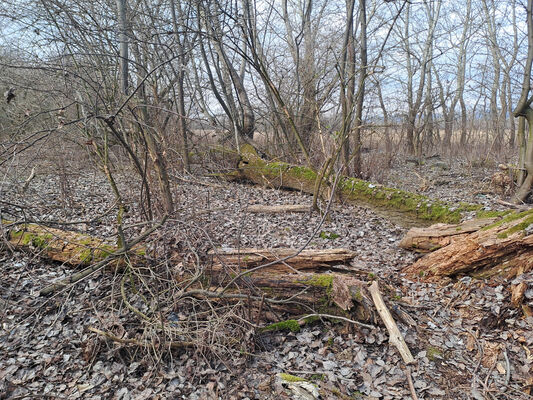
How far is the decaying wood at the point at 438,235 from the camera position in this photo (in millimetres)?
4434

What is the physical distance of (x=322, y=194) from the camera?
24.0 feet

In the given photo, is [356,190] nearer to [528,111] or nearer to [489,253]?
[528,111]

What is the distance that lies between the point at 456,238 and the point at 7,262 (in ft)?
18.3

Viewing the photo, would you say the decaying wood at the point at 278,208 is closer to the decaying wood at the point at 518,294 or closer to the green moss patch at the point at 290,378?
the decaying wood at the point at 518,294

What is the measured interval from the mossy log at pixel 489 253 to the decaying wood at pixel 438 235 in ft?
0.33

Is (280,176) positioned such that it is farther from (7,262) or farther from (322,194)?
(7,262)

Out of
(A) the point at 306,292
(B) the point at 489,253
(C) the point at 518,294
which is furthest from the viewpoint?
(B) the point at 489,253

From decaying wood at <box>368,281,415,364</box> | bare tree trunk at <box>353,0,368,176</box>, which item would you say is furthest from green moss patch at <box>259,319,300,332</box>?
bare tree trunk at <box>353,0,368,176</box>

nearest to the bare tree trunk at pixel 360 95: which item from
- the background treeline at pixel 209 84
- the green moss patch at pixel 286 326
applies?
the background treeline at pixel 209 84

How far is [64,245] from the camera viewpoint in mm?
4246

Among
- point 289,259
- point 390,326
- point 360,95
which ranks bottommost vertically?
point 390,326

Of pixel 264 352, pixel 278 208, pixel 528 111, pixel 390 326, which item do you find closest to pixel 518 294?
pixel 390 326

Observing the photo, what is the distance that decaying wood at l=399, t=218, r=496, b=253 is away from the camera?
4434 millimetres

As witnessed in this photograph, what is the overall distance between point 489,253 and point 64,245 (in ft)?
16.2
